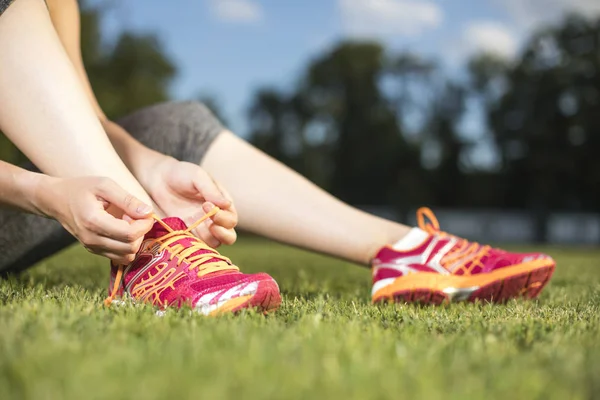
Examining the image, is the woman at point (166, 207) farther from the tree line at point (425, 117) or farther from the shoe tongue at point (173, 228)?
the tree line at point (425, 117)

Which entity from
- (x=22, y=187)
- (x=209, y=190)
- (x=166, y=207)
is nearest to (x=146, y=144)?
(x=166, y=207)

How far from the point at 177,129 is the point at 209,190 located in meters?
0.59

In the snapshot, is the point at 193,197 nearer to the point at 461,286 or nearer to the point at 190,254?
the point at 190,254

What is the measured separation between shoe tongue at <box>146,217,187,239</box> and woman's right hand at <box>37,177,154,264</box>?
145mm

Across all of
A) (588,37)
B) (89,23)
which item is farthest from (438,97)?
(89,23)

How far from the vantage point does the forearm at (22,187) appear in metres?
1.62

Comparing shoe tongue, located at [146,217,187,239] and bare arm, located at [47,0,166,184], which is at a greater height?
bare arm, located at [47,0,166,184]

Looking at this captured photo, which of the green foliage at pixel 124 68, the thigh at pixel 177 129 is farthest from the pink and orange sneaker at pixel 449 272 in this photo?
the green foliage at pixel 124 68

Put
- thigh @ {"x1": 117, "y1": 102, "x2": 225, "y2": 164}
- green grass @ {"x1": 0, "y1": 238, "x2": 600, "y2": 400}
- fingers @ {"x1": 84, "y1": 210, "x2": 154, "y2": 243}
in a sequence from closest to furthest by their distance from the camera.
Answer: green grass @ {"x1": 0, "y1": 238, "x2": 600, "y2": 400} → fingers @ {"x1": 84, "y1": 210, "x2": 154, "y2": 243} → thigh @ {"x1": 117, "y1": 102, "x2": 225, "y2": 164}

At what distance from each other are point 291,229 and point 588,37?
30.6m

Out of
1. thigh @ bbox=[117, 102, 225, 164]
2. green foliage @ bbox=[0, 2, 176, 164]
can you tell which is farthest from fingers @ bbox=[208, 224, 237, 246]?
green foliage @ bbox=[0, 2, 176, 164]

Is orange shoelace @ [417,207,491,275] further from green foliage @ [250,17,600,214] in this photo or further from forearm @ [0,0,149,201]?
green foliage @ [250,17,600,214]

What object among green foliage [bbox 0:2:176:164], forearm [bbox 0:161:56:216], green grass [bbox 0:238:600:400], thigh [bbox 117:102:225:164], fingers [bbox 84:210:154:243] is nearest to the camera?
green grass [bbox 0:238:600:400]

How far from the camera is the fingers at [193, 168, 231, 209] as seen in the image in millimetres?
1777
